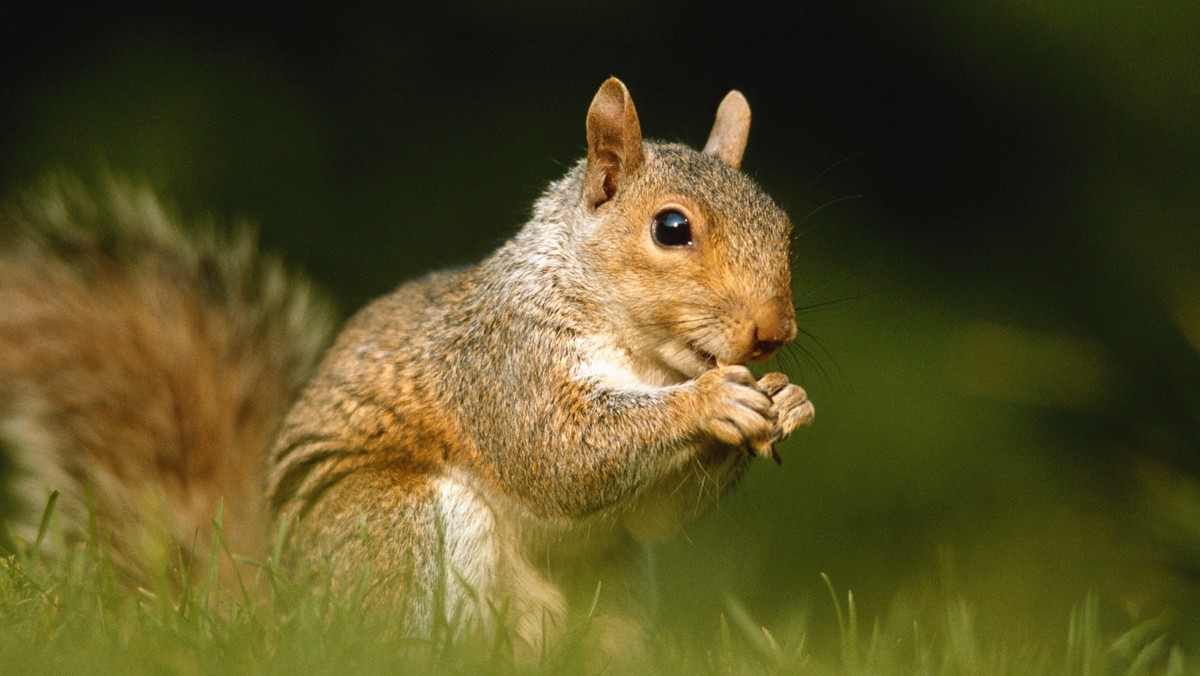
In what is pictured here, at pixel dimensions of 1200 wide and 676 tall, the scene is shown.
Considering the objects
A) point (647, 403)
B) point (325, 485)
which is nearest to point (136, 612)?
point (325, 485)

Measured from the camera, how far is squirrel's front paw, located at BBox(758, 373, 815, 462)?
1.56 meters

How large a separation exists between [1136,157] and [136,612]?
2064 mm

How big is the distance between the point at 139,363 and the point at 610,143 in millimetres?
793

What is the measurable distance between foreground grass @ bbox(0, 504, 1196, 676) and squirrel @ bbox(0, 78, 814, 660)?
138mm

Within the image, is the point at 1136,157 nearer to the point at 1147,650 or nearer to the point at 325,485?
the point at 1147,650

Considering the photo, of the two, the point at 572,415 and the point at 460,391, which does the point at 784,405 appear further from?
the point at 460,391

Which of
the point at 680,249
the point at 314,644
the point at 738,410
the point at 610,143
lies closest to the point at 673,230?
the point at 680,249

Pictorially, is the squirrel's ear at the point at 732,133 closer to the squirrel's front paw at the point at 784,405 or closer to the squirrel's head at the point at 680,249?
the squirrel's head at the point at 680,249

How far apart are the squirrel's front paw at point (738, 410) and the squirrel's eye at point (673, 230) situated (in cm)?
20

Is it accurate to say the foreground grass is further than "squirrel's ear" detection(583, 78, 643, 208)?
No

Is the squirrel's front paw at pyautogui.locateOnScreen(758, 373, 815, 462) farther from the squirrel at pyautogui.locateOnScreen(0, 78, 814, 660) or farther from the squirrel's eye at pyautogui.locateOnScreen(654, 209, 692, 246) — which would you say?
the squirrel's eye at pyautogui.locateOnScreen(654, 209, 692, 246)

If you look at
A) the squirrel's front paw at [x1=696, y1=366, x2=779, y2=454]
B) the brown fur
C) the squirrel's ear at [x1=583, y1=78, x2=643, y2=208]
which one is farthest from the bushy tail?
the squirrel's front paw at [x1=696, y1=366, x2=779, y2=454]

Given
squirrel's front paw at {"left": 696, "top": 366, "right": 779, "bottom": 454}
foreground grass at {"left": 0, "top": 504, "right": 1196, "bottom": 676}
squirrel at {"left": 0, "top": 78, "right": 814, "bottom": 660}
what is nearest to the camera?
foreground grass at {"left": 0, "top": 504, "right": 1196, "bottom": 676}

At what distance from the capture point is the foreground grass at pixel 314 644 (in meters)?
1.18
